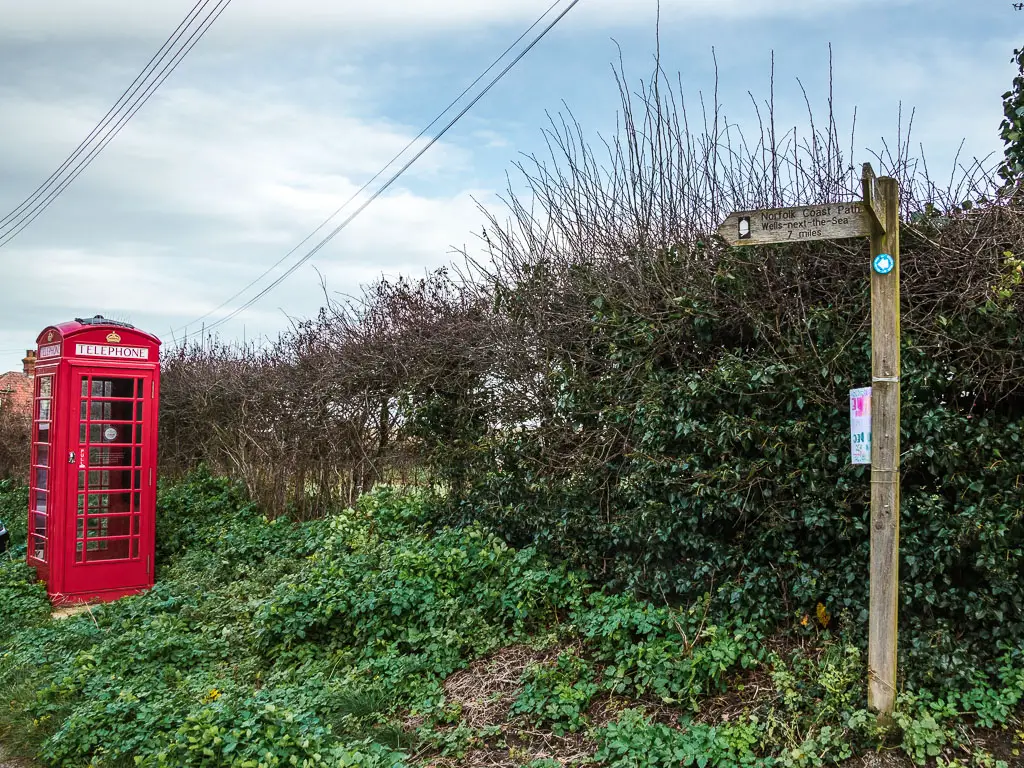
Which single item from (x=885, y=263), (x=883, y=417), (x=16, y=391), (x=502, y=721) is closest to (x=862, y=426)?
(x=883, y=417)

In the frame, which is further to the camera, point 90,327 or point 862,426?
point 90,327

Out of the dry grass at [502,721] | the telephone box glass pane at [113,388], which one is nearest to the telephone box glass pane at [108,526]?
the telephone box glass pane at [113,388]

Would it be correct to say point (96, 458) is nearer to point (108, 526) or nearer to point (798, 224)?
point (108, 526)

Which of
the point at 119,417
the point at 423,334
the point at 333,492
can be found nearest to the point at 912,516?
the point at 423,334

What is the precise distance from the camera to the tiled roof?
1856 centimetres

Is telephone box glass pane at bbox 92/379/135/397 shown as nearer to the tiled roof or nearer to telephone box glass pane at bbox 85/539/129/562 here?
telephone box glass pane at bbox 85/539/129/562

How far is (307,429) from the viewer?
10.5 m

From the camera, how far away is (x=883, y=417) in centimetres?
438

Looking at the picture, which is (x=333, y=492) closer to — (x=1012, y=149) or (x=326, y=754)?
(x=326, y=754)

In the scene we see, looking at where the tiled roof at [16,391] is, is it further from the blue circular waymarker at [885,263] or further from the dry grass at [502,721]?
the blue circular waymarker at [885,263]

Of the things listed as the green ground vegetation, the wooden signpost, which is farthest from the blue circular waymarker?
the green ground vegetation

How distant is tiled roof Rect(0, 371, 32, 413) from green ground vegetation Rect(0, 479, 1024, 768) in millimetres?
13063

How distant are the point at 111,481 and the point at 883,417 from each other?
876cm

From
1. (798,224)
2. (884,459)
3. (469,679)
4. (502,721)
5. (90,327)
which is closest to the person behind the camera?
(884,459)
